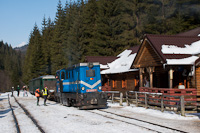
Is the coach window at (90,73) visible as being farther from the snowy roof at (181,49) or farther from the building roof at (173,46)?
the snowy roof at (181,49)

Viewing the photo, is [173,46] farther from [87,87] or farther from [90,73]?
[87,87]

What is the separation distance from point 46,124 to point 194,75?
11.2m

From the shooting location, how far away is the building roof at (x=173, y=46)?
18.5m

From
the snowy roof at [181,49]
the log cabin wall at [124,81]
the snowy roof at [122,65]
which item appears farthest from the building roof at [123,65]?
the snowy roof at [181,49]

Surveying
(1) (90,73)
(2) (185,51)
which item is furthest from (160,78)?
(1) (90,73)

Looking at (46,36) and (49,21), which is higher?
(49,21)

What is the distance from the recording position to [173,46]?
19.6 meters

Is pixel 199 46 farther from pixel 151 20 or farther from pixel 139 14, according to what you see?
pixel 139 14

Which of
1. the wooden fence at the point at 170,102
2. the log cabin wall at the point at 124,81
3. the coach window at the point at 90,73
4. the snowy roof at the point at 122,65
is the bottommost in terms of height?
the wooden fence at the point at 170,102

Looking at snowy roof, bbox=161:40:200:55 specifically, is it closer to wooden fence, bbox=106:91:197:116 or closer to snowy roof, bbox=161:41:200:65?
snowy roof, bbox=161:41:200:65

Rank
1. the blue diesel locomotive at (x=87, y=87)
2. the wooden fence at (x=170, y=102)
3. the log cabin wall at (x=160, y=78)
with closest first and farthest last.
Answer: the wooden fence at (x=170, y=102), the blue diesel locomotive at (x=87, y=87), the log cabin wall at (x=160, y=78)

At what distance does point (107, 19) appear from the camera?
52531mm

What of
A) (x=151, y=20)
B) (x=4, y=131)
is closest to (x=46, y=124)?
(x=4, y=131)

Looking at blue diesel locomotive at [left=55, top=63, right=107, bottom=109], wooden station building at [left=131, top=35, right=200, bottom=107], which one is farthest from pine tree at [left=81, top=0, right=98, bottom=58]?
blue diesel locomotive at [left=55, top=63, right=107, bottom=109]
